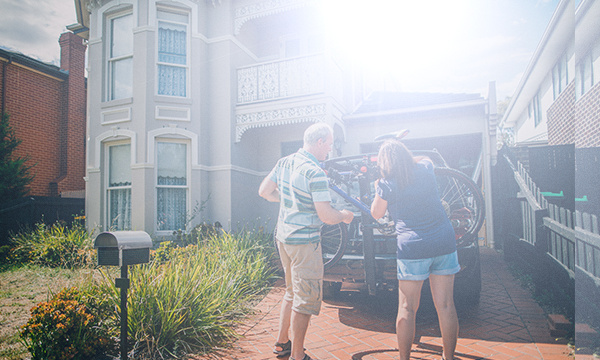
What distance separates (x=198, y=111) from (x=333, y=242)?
5.45 m

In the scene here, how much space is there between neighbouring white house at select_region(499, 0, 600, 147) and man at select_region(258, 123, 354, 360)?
1532 millimetres

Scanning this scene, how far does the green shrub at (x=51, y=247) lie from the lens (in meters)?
5.82

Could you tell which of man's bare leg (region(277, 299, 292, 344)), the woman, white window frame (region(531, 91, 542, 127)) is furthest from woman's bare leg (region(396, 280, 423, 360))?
white window frame (region(531, 91, 542, 127))

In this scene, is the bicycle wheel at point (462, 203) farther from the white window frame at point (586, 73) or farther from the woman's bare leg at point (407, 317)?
the white window frame at point (586, 73)

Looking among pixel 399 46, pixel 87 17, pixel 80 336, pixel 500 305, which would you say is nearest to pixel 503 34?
pixel 399 46

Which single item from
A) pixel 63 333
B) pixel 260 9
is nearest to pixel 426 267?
pixel 63 333

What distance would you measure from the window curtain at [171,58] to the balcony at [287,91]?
4.32 ft

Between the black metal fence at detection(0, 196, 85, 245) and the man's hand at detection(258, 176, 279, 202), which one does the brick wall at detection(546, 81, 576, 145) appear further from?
the black metal fence at detection(0, 196, 85, 245)

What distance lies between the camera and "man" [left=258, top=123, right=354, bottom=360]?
8.34 feet

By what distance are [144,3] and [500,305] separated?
8.57 meters

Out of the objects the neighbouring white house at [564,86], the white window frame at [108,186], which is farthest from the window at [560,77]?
the white window frame at [108,186]

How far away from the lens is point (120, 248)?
8.96ft

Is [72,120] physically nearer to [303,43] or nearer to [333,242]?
[333,242]

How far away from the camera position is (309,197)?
2.61 metres
